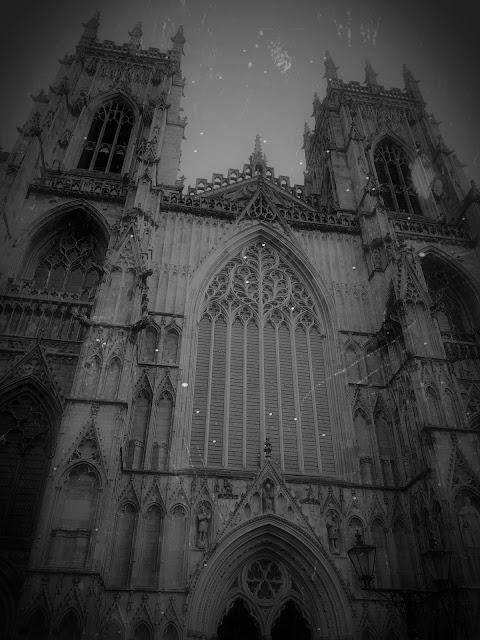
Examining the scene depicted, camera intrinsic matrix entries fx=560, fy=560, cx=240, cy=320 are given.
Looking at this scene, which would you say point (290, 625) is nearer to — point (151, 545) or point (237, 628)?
point (237, 628)

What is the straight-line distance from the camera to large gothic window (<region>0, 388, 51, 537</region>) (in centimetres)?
1384

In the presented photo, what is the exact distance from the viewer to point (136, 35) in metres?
32.6

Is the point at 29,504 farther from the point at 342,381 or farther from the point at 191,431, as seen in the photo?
the point at 342,381

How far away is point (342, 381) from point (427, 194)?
12968mm

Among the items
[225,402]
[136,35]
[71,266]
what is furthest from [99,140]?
[225,402]

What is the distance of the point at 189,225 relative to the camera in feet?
66.3

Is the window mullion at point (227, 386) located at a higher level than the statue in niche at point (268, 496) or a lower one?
higher

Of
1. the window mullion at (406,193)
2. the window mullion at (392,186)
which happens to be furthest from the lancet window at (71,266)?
the window mullion at (406,193)

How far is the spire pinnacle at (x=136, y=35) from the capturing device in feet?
104

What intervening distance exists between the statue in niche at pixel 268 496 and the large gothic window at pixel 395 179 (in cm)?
1542

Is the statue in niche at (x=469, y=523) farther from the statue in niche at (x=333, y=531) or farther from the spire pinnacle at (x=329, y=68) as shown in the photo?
the spire pinnacle at (x=329, y=68)

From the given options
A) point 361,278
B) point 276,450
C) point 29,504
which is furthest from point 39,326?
point 361,278

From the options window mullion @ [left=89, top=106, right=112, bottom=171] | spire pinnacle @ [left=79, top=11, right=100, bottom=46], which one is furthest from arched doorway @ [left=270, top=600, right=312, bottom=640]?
spire pinnacle @ [left=79, top=11, right=100, bottom=46]

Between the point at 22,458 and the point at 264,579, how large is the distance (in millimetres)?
6935
